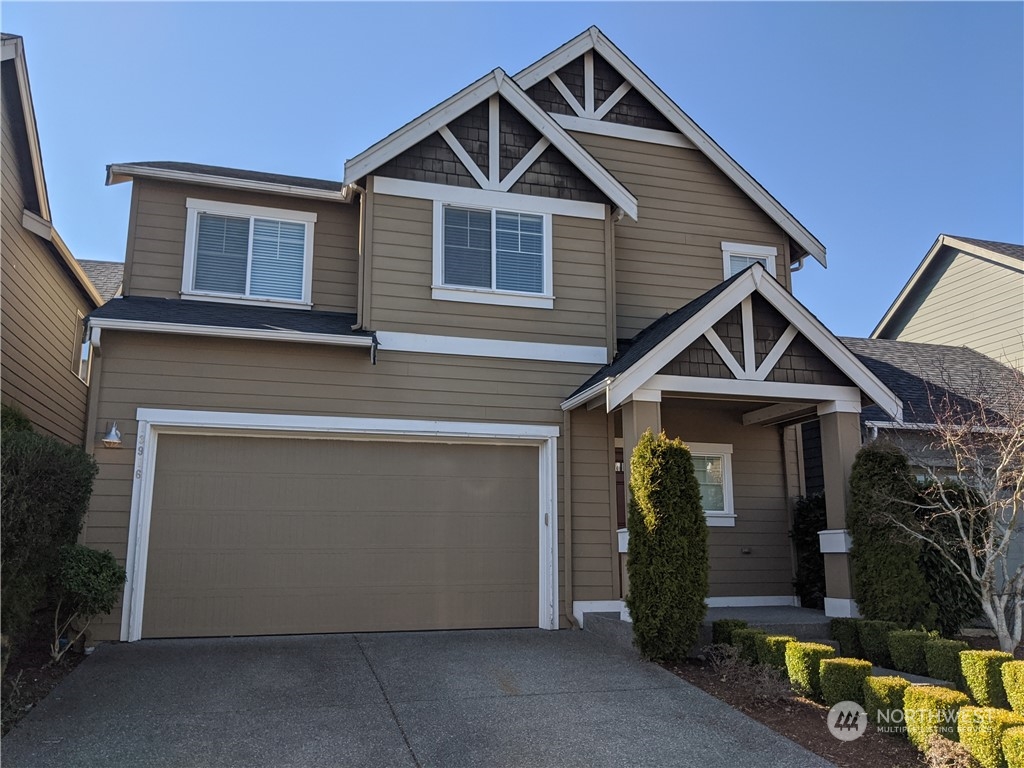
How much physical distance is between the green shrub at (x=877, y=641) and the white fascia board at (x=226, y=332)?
19.6 feet

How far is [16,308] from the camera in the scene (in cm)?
889

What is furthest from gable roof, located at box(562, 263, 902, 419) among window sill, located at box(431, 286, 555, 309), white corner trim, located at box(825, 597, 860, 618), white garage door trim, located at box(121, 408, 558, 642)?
white corner trim, located at box(825, 597, 860, 618)

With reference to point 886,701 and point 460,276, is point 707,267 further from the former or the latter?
point 886,701

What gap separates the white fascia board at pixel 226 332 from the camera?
8273mm

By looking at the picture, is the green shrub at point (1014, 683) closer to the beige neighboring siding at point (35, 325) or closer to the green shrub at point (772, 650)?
the green shrub at point (772, 650)

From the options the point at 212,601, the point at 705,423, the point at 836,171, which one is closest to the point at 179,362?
the point at 212,601

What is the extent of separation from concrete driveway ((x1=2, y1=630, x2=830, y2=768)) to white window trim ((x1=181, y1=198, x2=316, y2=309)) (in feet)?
13.5

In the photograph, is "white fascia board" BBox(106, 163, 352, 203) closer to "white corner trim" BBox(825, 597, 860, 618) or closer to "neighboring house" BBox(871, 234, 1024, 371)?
"white corner trim" BBox(825, 597, 860, 618)

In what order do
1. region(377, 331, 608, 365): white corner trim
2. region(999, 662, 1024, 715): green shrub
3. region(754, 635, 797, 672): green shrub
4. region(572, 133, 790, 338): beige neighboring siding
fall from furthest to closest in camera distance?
region(572, 133, 790, 338): beige neighboring siding
region(377, 331, 608, 365): white corner trim
region(754, 635, 797, 672): green shrub
region(999, 662, 1024, 715): green shrub

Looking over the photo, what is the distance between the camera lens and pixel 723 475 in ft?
35.1

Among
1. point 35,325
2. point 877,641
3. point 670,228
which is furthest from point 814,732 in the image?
point 35,325

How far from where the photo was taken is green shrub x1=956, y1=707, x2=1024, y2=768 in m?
4.73

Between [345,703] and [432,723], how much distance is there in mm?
849

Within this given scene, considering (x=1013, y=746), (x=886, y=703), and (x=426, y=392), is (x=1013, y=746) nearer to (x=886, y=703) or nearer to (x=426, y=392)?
(x=886, y=703)
